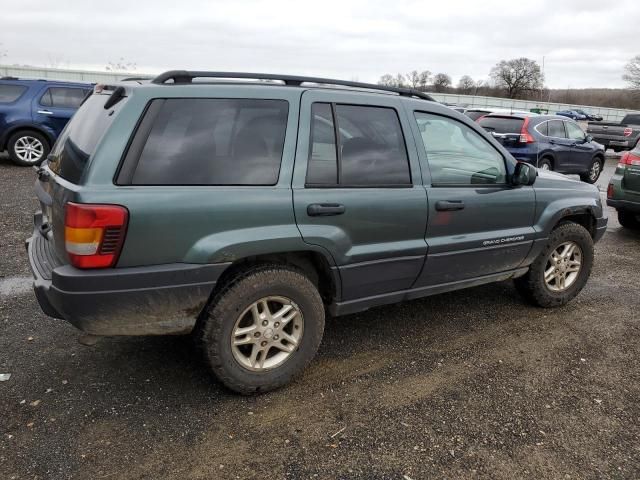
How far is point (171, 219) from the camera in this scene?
256cm

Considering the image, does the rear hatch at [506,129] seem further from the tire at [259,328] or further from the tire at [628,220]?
the tire at [259,328]

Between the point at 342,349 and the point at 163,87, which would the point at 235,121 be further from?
the point at 342,349

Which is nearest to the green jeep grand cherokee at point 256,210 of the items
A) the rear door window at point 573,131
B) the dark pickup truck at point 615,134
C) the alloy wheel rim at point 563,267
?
the alloy wheel rim at point 563,267

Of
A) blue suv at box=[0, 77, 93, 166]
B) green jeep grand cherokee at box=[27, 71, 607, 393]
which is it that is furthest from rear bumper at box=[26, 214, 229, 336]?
blue suv at box=[0, 77, 93, 166]

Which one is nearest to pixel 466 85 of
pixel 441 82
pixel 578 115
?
pixel 441 82

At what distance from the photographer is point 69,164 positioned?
2.80m

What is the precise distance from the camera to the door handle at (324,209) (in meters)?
2.94

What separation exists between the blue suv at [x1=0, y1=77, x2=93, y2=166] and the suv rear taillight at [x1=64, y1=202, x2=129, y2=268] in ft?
30.9

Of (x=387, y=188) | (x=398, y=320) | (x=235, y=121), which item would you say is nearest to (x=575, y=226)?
(x=398, y=320)

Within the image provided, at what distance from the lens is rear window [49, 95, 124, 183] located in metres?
2.65

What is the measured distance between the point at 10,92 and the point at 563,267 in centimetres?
1102

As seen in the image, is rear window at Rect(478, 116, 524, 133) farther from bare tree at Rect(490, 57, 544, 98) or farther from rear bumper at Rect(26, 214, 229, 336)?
bare tree at Rect(490, 57, 544, 98)

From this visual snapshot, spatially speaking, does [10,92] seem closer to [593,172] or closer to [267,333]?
[267,333]

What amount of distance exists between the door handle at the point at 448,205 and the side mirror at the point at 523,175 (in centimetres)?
59
